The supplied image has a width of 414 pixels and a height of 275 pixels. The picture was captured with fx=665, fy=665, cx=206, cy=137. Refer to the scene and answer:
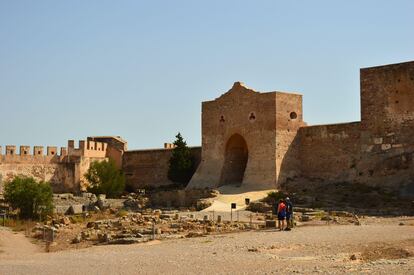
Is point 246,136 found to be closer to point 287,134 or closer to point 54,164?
point 287,134

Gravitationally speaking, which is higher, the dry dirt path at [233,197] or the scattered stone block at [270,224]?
the dry dirt path at [233,197]

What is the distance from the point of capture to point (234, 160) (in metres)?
38.1

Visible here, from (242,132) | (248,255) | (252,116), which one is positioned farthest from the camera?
(242,132)

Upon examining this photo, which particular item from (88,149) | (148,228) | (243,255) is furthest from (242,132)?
(243,255)

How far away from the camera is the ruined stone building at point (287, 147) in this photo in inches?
1230

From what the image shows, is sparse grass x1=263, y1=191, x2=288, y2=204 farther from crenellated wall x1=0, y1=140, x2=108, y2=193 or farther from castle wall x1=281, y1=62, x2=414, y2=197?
crenellated wall x1=0, y1=140, x2=108, y2=193

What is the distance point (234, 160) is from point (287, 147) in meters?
4.04

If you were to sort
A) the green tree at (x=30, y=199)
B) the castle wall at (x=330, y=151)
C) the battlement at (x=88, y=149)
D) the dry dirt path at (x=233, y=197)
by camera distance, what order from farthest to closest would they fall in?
the battlement at (x=88, y=149) < the castle wall at (x=330, y=151) < the green tree at (x=30, y=199) < the dry dirt path at (x=233, y=197)

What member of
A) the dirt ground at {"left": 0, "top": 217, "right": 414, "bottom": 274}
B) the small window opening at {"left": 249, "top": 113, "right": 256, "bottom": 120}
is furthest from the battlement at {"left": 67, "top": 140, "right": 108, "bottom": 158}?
the dirt ground at {"left": 0, "top": 217, "right": 414, "bottom": 274}

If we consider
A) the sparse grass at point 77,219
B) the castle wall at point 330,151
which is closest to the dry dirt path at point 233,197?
the castle wall at point 330,151

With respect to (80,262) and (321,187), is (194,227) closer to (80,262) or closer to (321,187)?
(80,262)

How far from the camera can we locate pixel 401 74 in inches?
1235

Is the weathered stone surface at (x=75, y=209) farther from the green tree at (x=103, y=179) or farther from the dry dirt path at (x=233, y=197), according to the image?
the dry dirt path at (x=233, y=197)

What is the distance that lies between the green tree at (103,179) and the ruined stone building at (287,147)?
189 cm
